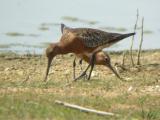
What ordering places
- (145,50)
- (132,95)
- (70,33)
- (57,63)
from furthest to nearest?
(145,50) → (57,63) → (70,33) → (132,95)

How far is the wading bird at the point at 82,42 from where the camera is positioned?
12.7 meters

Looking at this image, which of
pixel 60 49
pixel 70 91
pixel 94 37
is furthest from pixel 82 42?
pixel 70 91

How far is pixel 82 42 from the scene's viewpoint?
1274 centimetres

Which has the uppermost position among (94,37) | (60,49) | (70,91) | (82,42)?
(94,37)

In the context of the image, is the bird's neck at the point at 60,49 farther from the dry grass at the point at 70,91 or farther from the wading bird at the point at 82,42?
the dry grass at the point at 70,91

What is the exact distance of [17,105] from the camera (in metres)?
8.98

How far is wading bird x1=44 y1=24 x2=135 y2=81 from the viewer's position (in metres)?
12.7

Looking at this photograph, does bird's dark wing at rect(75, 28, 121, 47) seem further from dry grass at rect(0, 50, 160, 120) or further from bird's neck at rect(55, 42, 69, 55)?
dry grass at rect(0, 50, 160, 120)

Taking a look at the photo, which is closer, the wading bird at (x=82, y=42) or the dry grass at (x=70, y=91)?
the dry grass at (x=70, y=91)

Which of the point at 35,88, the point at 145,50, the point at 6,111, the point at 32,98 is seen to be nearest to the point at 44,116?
the point at 6,111

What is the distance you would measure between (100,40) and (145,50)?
16.9 feet

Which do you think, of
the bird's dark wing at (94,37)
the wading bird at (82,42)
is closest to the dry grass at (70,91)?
the wading bird at (82,42)

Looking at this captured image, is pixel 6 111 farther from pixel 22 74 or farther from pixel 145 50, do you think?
pixel 145 50

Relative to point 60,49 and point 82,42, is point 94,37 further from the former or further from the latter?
point 60,49
